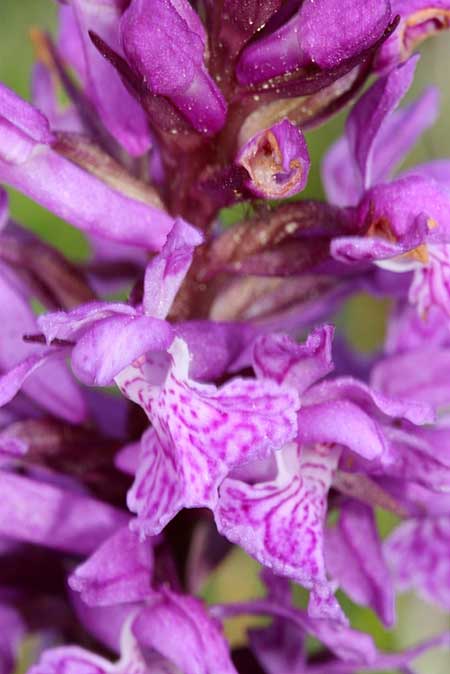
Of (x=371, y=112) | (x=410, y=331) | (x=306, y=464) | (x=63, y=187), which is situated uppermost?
(x=63, y=187)

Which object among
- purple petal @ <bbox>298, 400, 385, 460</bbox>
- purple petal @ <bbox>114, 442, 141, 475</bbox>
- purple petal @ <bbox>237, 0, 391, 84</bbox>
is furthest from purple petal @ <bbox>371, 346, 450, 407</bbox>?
purple petal @ <bbox>237, 0, 391, 84</bbox>

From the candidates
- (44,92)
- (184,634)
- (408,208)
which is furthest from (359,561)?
(44,92)

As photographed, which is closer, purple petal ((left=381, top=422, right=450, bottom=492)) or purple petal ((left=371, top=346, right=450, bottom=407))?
purple petal ((left=381, top=422, right=450, bottom=492))

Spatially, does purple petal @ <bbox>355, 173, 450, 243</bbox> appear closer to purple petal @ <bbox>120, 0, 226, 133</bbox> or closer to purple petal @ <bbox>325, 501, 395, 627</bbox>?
purple petal @ <bbox>120, 0, 226, 133</bbox>

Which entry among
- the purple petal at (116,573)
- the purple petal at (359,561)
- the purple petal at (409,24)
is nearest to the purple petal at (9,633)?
the purple petal at (116,573)

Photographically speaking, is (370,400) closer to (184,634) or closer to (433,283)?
(433,283)

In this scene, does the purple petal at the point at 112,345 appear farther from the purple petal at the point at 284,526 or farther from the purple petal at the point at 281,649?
the purple petal at the point at 281,649

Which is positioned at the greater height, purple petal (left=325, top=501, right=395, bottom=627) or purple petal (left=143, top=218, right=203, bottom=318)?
purple petal (left=143, top=218, right=203, bottom=318)

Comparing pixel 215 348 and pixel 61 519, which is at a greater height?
pixel 215 348
